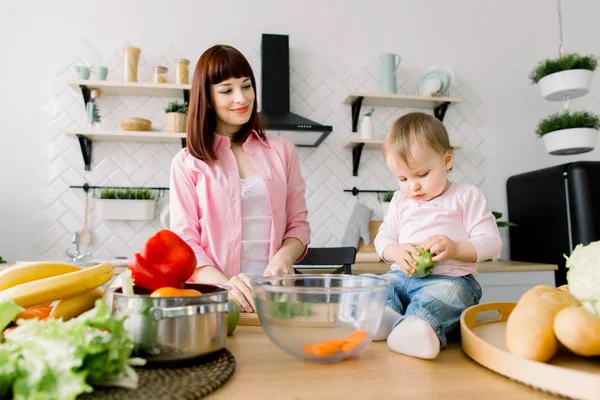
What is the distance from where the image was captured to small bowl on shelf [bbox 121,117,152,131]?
247 cm

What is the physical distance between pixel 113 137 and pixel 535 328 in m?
2.51

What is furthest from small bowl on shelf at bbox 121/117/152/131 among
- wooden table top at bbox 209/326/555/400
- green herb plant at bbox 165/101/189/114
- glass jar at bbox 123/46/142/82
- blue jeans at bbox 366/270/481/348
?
wooden table top at bbox 209/326/555/400

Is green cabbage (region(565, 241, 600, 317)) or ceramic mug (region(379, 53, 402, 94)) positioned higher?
ceramic mug (region(379, 53, 402, 94))

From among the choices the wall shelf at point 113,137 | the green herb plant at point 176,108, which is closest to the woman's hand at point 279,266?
the wall shelf at point 113,137

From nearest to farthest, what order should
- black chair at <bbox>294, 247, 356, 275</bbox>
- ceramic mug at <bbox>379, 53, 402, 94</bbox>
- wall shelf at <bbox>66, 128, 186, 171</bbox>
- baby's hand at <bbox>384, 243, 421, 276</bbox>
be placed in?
baby's hand at <bbox>384, 243, 421, 276</bbox>, black chair at <bbox>294, 247, 356, 275</bbox>, wall shelf at <bbox>66, 128, 186, 171</bbox>, ceramic mug at <bbox>379, 53, 402, 94</bbox>

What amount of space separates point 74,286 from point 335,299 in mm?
389

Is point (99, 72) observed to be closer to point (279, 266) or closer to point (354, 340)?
point (279, 266)

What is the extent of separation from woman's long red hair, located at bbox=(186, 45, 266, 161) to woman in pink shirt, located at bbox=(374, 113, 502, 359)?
0.54 m

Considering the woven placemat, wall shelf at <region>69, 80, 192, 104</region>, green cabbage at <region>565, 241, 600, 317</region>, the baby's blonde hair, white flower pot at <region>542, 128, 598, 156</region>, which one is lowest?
the woven placemat

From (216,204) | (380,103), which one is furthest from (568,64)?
(216,204)

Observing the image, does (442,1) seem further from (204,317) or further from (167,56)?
(204,317)

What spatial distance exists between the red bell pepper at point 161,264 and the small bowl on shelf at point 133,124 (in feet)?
6.67

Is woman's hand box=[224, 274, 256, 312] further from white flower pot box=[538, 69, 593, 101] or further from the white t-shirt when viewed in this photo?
white flower pot box=[538, 69, 593, 101]

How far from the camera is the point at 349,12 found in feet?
9.63
